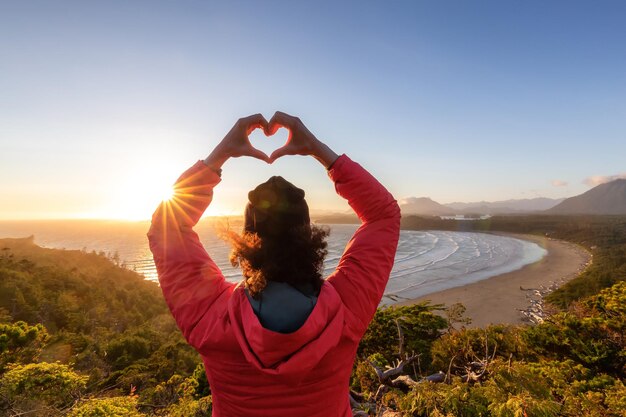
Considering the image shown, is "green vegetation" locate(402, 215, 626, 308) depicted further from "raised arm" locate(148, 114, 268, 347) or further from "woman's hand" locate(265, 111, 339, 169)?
"raised arm" locate(148, 114, 268, 347)

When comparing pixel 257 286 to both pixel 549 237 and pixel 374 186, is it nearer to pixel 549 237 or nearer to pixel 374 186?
pixel 374 186

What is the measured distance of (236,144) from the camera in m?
1.16

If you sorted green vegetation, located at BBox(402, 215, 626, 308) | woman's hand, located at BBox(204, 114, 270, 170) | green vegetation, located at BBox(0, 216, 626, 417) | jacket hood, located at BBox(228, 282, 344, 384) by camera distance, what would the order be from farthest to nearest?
green vegetation, located at BBox(402, 215, 626, 308), green vegetation, located at BBox(0, 216, 626, 417), woman's hand, located at BBox(204, 114, 270, 170), jacket hood, located at BBox(228, 282, 344, 384)

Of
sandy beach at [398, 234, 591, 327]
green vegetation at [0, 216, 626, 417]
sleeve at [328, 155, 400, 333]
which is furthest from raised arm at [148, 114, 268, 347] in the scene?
sandy beach at [398, 234, 591, 327]

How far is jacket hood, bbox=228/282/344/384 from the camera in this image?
80 cm

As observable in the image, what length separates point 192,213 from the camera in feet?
3.74

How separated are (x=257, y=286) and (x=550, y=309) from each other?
92.6 ft

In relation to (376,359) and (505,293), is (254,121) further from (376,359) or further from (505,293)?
(505,293)

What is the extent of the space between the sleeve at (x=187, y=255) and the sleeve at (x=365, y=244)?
0.40 meters

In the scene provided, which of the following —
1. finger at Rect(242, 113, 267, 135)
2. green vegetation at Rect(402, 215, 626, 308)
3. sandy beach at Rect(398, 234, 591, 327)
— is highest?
finger at Rect(242, 113, 267, 135)

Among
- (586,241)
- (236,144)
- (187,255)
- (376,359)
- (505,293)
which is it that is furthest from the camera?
(586,241)

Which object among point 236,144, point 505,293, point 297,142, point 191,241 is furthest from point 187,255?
point 505,293

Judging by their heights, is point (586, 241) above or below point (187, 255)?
below

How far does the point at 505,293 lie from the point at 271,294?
112 feet
